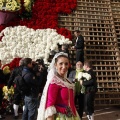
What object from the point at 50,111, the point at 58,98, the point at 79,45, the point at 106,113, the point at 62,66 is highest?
the point at 79,45

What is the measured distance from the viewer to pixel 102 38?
10836 mm

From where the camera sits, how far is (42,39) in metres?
10.3

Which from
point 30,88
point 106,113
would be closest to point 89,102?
point 106,113

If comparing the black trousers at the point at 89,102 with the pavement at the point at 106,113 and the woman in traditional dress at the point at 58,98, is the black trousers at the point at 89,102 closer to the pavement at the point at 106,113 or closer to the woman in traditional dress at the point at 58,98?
the pavement at the point at 106,113

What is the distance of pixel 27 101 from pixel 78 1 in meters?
6.86

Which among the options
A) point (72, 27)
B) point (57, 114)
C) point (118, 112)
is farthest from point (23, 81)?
point (72, 27)

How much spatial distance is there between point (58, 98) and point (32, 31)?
7.13 m

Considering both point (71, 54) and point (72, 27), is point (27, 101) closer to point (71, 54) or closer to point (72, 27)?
point (71, 54)

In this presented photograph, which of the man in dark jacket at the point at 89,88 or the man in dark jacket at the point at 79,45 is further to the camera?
the man in dark jacket at the point at 79,45

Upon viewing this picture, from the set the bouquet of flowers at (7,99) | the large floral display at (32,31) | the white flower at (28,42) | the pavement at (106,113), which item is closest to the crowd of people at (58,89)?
the bouquet of flowers at (7,99)

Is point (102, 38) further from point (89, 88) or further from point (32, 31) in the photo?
point (89, 88)

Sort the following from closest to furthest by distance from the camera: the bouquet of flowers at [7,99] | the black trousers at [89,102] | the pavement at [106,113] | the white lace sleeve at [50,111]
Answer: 1. the white lace sleeve at [50,111]
2. the black trousers at [89,102]
3. the pavement at [106,113]
4. the bouquet of flowers at [7,99]

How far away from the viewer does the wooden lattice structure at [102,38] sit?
32.2ft

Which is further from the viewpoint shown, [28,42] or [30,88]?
[28,42]
